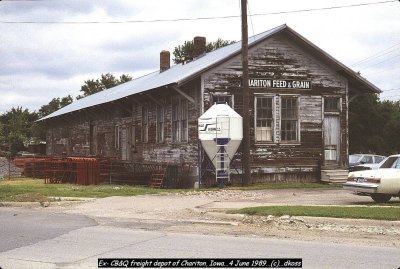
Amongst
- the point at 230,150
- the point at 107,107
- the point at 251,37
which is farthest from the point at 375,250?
the point at 107,107

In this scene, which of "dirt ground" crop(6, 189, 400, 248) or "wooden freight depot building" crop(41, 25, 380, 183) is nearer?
"dirt ground" crop(6, 189, 400, 248)

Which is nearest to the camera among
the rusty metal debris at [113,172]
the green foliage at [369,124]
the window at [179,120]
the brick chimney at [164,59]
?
the rusty metal debris at [113,172]

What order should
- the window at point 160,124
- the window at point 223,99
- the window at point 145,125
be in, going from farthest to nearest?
1. the window at point 145,125
2. the window at point 160,124
3. the window at point 223,99

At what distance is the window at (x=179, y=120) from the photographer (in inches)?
943

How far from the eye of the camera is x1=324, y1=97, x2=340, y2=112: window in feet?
80.8

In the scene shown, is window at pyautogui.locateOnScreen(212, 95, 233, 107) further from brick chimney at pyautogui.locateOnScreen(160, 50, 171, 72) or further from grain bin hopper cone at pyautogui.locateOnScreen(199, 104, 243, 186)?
brick chimney at pyautogui.locateOnScreen(160, 50, 171, 72)

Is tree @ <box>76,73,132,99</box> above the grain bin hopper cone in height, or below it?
above

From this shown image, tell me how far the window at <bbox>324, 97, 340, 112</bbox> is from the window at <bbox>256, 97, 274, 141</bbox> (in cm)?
294

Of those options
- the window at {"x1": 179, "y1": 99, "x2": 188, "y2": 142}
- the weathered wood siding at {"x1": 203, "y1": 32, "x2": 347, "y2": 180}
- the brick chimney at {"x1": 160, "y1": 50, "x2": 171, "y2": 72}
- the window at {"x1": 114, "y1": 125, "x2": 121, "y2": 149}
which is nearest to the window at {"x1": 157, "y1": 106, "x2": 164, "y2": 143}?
the window at {"x1": 179, "y1": 99, "x2": 188, "y2": 142}

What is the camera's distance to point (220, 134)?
2106 cm

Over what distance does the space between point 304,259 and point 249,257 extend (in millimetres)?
786

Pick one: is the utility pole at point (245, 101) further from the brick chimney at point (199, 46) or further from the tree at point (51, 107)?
the tree at point (51, 107)
